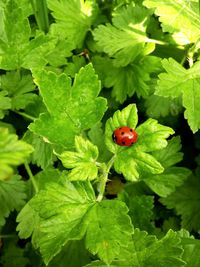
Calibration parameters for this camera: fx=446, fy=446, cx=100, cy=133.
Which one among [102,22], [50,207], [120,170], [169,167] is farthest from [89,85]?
[102,22]

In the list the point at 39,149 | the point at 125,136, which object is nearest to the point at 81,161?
the point at 125,136

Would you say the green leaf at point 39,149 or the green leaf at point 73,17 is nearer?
the green leaf at point 39,149

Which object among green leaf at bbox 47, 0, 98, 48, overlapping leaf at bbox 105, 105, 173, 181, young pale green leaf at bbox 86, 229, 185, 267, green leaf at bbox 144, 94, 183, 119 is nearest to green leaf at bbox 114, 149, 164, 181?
overlapping leaf at bbox 105, 105, 173, 181

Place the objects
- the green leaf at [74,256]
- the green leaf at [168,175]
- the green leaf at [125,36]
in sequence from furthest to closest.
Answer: the green leaf at [125,36] → the green leaf at [168,175] → the green leaf at [74,256]

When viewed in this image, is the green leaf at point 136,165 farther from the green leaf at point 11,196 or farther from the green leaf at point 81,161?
the green leaf at point 11,196

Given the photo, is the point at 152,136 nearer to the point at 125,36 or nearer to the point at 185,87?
the point at 185,87

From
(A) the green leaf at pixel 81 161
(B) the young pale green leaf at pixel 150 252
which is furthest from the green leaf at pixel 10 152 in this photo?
(B) the young pale green leaf at pixel 150 252

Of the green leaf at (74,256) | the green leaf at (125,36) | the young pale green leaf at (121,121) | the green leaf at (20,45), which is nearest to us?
the young pale green leaf at (121,121)
